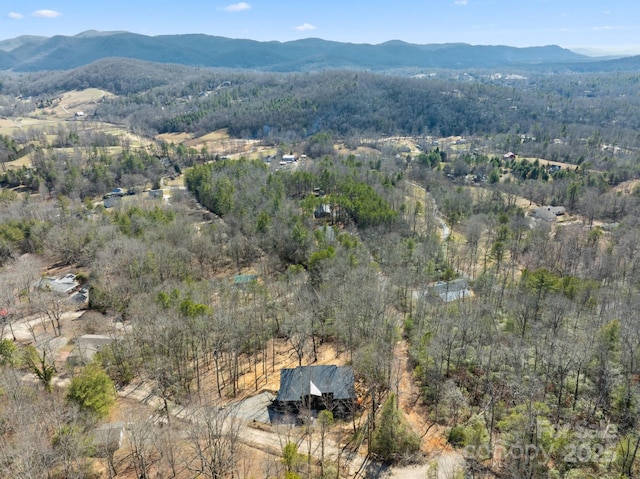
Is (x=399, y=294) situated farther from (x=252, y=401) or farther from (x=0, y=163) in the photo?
(x=0, y=163)

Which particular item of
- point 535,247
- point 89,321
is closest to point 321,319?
point 89,321

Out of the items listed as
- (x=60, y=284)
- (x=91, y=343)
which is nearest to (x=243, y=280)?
(x=91, y=343)

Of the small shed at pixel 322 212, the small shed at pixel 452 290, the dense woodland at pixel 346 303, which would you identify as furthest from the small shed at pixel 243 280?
the small shed at pixel 322 212

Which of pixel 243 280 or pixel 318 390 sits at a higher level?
pixel 243 280

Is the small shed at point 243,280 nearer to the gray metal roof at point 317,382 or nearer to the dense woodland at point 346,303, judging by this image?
the dense woodland at point 346,303

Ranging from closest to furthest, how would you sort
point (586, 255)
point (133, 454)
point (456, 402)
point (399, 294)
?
point (133, 454) → point (456, 402) → point (399, 294) → point (586, 255)

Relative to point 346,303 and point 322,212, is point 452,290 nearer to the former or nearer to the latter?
point 346,303

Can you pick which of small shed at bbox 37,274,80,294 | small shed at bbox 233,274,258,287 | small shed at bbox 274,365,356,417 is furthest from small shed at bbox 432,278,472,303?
small shed at bbox 37,274,80,294
